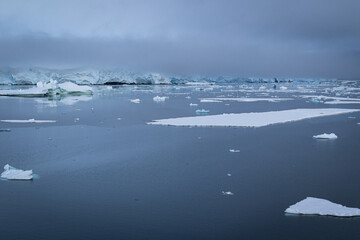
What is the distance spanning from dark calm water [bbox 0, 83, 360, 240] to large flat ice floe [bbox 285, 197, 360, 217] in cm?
10

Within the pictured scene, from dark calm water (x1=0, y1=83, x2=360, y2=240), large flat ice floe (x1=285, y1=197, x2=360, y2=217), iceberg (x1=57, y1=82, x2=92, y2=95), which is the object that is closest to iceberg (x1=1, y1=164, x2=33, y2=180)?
dark calm water (x1=0, y1=83, x2=360, y2=240)

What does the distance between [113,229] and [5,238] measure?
988 mm

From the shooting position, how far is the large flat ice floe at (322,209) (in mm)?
3881

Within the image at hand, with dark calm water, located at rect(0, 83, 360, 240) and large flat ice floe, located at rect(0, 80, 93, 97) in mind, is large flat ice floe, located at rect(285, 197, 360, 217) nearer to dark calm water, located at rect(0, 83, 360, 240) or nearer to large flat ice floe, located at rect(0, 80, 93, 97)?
dark calm water, located at rect(0, 83, 360, 240)

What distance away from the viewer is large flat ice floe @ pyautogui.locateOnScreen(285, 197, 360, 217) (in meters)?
3.88

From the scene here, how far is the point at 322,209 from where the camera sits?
13.0 feet

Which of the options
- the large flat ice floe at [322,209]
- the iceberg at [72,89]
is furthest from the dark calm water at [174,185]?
the iceberg at [72,89]

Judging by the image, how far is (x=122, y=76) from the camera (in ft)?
197

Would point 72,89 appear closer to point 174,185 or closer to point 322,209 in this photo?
point 174,185

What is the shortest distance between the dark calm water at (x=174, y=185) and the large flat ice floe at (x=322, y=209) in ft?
0.32

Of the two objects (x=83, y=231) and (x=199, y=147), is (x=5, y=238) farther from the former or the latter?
(x=199, y=147)

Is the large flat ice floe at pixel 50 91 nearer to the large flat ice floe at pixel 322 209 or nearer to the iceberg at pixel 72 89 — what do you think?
the iceberg at pixel 72 89

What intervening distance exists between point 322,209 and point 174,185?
1895 millimetres

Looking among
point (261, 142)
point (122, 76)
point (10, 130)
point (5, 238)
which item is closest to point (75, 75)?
point (122, 76)
